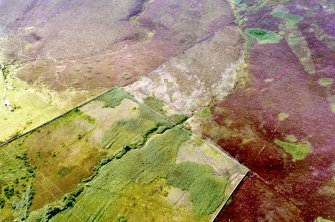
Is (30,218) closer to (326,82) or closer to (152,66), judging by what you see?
(152,66)

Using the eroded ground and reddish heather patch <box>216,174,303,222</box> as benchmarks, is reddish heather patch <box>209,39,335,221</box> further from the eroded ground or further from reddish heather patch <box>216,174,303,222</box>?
reddish heather patch <box>216,174,303,222</box>

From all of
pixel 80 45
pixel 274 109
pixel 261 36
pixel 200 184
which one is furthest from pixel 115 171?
pixel 261 36

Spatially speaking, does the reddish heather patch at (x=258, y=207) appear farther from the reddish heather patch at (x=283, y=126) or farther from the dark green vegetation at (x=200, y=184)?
the dark green vegetation at (x=200, y=184)

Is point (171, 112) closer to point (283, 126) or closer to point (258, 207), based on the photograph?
point (283, 126)

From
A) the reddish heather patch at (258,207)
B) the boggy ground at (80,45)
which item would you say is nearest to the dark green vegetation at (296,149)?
the reddish heather patch at (258,207)

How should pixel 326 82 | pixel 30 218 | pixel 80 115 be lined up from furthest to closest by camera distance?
pixel 326 82
pixel 80 115
pixel 30 218

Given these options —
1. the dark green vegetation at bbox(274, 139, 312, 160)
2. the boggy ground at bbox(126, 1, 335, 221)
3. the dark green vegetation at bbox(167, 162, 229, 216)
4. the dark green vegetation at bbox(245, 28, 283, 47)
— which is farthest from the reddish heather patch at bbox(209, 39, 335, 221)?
the dark green vegetation at bbox(245, 28, 283, 47)

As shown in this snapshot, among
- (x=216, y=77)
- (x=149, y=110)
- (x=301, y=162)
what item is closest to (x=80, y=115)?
(x=149, y=110)

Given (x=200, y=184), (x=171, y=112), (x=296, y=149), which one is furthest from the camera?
(x=171, y=112)
